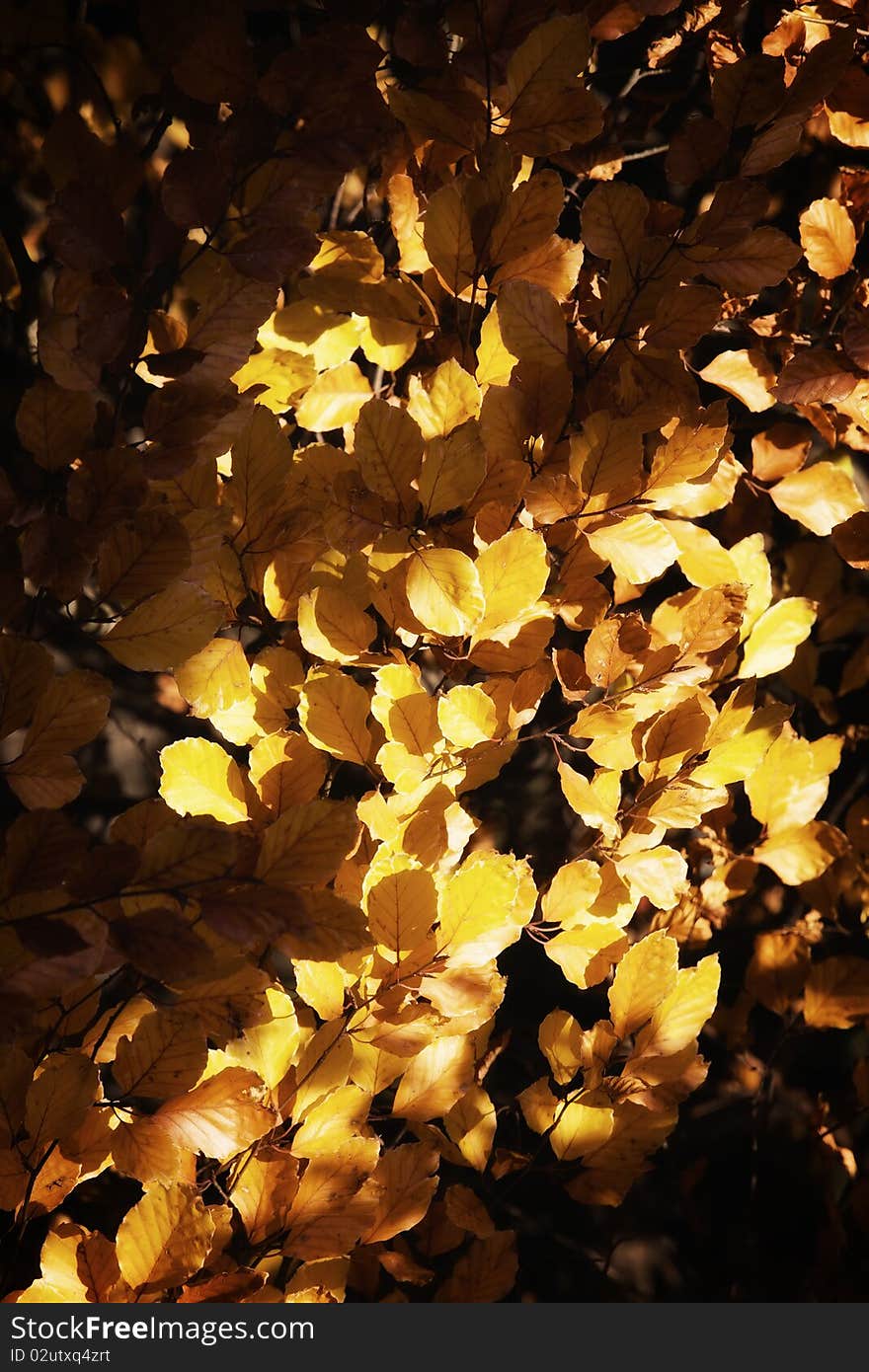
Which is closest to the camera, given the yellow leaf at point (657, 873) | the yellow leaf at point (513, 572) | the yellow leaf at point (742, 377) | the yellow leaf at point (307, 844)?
the yellow leaf at point (307, 844)

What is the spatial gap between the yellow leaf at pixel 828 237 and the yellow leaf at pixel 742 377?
8 centimetres

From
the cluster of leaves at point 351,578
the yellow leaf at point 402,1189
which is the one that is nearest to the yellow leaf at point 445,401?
the cluster of leaves at point 351,578

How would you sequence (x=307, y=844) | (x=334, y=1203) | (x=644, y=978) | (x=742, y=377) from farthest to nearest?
(x=742, y=377) → (x=644, y=978) → (x=334, y=1203) → (x=307, y=844)

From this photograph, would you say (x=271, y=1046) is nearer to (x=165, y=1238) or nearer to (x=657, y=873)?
(x=165, y=1238)

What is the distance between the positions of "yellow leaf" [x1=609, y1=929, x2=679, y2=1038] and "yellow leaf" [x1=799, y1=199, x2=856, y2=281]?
0.50 metres

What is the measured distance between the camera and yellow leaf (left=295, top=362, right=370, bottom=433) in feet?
2.06

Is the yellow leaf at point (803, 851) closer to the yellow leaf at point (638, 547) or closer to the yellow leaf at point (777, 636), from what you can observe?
the yellow leaf at point (777, 636)

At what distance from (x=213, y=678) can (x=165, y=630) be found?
0.24 feet

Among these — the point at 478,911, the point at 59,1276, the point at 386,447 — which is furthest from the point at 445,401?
the point at 59,1276

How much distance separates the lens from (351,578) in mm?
542

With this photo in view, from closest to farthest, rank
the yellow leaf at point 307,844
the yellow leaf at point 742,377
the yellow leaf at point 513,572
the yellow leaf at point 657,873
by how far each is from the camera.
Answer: the yellow leaf at point 307,844, the yellow leaf at point 513,572, the yellow leaf at point 657,873, the yellow leaf at point 742,377

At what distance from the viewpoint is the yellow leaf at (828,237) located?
0.68 m

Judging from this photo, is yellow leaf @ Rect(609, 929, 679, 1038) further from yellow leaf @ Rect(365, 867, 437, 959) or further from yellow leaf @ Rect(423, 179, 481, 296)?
yellow leaf @ Rect(423, 179, 481, 296)

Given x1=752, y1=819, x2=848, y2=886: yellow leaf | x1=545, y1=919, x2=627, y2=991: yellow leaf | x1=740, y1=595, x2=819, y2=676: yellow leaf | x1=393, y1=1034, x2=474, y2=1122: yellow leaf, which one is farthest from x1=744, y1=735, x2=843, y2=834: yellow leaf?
x1=393, y1=1034, x2=474, y2=1122: yellow leaf
